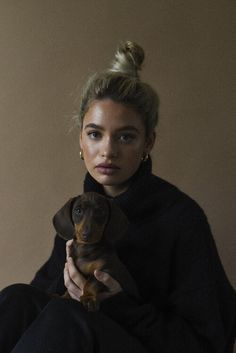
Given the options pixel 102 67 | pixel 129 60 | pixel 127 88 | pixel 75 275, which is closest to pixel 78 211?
pixel 75 275

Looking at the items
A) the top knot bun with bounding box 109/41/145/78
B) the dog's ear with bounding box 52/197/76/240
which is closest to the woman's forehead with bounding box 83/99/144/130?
the top knot bun with bounding box 109/41/145/78

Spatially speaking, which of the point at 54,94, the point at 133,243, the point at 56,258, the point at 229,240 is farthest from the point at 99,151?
the point at 229,240

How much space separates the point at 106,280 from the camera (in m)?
1.04

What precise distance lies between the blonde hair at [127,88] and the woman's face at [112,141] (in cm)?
2

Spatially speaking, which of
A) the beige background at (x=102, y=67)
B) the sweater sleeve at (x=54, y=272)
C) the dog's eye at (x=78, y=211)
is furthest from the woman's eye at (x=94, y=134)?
the beige background at (x=102, y=67)

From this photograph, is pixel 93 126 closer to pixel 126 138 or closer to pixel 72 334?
pixel 126 138

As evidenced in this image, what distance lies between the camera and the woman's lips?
123 cm

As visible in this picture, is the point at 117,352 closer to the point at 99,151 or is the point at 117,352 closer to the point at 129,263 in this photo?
the point at 129,263

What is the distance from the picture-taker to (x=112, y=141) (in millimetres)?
1206

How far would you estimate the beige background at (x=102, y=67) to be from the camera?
165 cm

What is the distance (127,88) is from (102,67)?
1.62ft

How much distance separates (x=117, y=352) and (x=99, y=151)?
50 cm

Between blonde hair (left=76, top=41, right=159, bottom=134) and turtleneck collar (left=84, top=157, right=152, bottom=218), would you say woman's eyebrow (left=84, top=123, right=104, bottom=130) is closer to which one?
blonde hair (left=76, top=41, right=159, bottom=134)

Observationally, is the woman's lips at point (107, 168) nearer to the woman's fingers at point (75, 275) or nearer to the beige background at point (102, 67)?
the woman's fingers at point (75, 275)
